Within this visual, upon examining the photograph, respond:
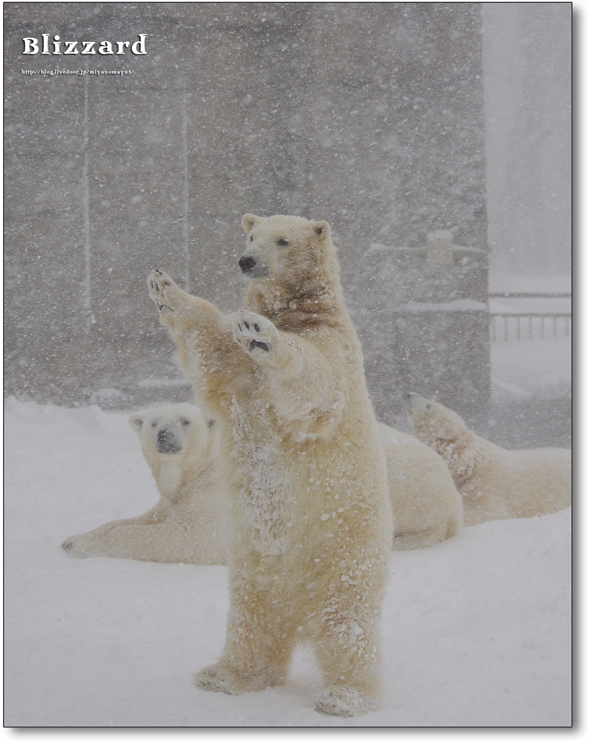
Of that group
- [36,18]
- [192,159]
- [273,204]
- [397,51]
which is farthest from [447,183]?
[36,18]

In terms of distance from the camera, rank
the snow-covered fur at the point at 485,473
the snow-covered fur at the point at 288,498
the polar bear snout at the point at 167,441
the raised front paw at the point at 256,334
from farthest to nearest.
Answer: the snow-covered fur at the point at 485,473 → the polar bear snout at the point at 167,441 → the snow-covered fur at the point at 288,498 → the raised front paw at the point at 256,334

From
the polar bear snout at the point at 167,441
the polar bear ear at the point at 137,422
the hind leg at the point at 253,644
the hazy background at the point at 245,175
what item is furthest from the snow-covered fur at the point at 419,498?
the hazy background at the point at 245,175

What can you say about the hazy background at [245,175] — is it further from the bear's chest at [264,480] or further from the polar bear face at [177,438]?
the bear's chest at [264,480]

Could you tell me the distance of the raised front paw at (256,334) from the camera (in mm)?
1080

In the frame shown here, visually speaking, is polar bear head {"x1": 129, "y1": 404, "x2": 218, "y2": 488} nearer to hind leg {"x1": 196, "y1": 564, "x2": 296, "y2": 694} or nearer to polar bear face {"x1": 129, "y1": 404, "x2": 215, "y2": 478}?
polar bear face {"x1": 129, "y1": 404, "x2": 215, "y2": 478}

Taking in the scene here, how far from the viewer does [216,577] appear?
221 cm

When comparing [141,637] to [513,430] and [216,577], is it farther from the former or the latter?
[513,430]

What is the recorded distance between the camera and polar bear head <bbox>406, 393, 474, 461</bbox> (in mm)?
2953

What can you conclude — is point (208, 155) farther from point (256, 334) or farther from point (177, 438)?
point (256, 334)

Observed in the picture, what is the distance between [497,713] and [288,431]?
0.79 m

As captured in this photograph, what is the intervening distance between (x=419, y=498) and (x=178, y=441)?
1.00 m

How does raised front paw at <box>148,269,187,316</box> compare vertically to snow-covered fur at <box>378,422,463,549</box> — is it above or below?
above

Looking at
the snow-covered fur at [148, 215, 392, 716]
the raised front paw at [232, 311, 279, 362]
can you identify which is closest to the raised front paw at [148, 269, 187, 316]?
the snow-covered fur at [148, 215, 392, 716]

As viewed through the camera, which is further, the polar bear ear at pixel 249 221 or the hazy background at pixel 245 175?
the hazy background at pixel 245 175
